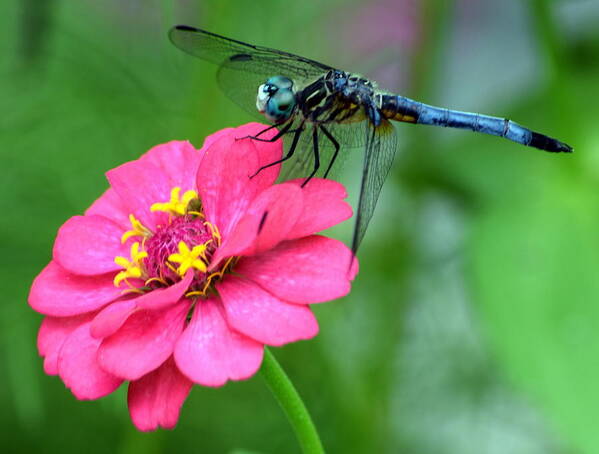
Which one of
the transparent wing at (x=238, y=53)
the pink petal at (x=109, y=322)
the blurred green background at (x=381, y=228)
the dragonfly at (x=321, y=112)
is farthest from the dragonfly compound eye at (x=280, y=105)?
the blurred green background at (x=381, y=228)

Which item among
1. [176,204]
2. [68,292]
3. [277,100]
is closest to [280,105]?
[277,100]

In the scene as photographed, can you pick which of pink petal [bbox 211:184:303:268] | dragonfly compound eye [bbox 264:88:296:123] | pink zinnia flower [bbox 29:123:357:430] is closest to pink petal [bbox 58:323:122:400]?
pink zinnia flower [bbox 29:123:357:430]

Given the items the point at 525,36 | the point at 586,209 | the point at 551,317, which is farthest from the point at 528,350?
the point at 525,36

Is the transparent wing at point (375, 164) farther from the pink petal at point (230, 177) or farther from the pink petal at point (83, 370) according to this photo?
the pink petal at point (83, 370)

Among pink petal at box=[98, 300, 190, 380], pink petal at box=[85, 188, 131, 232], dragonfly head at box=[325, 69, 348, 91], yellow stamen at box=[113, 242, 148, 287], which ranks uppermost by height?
dragonfly head at box=[325, 69, 348, 91]

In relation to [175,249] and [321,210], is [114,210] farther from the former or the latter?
[321,210]

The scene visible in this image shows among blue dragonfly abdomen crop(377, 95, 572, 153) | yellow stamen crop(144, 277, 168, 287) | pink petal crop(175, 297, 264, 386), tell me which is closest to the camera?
pink petal crop(175, 297, 264, 386)

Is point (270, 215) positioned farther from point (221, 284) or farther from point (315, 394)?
point (315, 394)

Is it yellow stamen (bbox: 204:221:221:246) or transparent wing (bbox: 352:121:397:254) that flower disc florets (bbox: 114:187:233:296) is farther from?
transparent wing (bbox: 352:121:397:254)
